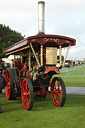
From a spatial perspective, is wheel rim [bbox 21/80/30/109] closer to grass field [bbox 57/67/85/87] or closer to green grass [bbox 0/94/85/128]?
green grass [bbox 0/94/85/128]

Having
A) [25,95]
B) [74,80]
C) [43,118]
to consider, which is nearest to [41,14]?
[25,95]

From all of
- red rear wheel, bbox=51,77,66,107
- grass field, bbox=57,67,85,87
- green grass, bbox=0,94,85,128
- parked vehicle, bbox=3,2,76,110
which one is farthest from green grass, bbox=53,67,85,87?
green grass, bbox=0,94,85,128

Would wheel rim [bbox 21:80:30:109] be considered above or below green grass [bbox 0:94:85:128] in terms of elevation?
above

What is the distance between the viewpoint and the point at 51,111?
6.45m

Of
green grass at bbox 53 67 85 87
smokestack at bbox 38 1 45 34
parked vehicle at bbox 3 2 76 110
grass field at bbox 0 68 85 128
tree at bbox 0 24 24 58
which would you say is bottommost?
grass field at bbox 0 68 85 128

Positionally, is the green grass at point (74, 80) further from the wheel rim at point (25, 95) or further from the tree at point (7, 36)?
the tree at point (7, 36)

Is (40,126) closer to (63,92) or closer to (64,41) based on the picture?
(63,92)

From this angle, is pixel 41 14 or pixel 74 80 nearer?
pixel 41 14

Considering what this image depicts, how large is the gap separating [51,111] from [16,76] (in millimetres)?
2537

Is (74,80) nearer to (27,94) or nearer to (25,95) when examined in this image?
(25,95)

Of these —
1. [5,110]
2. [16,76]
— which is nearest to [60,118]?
[5,110]

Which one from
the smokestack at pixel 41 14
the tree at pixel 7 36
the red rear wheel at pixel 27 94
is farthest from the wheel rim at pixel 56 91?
the tree at pixel 7 36

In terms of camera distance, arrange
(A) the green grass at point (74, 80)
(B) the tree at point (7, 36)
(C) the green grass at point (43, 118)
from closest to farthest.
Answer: (C) the green grass at point (43, 118)
(A) the green grass at point (74, 80)
(B) the tree at point (7, 36)

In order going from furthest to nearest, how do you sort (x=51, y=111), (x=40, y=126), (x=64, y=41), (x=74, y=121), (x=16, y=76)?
(x=16, y=76) < (x=64, y=41) < (x=51, y=111) < (x=74, y=121) < (x=40, y=126)
